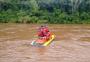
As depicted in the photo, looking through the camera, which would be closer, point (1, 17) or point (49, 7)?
point (1, 17)

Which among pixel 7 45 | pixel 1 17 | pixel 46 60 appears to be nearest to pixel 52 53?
pixel 46 60

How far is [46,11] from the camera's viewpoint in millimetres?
38312

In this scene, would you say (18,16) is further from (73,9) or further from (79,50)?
(79,50)

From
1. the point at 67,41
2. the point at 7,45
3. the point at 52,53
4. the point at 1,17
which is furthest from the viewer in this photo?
the point at 1,17

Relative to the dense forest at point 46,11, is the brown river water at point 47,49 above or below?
above

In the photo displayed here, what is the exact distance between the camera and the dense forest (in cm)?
3494

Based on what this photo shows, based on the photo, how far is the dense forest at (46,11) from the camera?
34.9 m

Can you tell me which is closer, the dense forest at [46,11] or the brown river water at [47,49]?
the brown river water at [47,49]

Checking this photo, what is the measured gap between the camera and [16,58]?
608 inches

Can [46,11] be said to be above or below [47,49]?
below

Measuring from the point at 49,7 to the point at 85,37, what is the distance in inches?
667

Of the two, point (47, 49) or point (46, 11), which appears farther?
point (46, 11)

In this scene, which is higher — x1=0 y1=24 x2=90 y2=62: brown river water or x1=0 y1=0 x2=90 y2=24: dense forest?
x1=0 y1=24 x2=90 y2=62: brown river water

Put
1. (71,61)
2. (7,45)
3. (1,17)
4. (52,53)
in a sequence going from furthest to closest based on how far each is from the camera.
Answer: (1,17) < (7,45) < (52,53) < (71,61)
